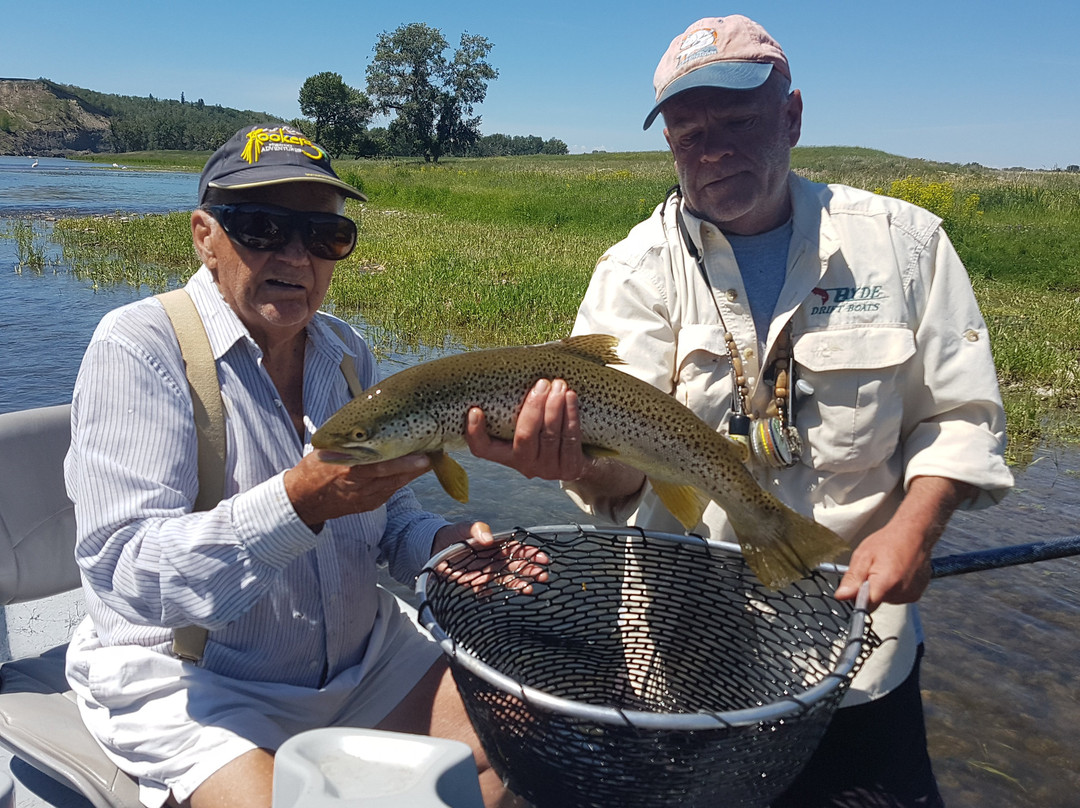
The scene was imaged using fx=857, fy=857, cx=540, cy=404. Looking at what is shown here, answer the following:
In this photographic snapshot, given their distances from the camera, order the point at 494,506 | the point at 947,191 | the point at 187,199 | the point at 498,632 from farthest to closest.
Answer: the point at 187,199
the point at 947,191
the point at 494,506
the point at 498,632

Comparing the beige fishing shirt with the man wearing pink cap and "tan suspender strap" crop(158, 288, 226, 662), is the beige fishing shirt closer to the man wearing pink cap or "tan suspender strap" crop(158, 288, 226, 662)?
the man wearing pink cap

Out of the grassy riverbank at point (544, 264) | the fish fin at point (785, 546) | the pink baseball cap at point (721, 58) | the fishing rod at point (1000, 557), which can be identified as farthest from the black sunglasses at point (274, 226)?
the grassy riverbank at point (544, 264)

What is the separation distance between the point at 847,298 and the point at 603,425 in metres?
1.06

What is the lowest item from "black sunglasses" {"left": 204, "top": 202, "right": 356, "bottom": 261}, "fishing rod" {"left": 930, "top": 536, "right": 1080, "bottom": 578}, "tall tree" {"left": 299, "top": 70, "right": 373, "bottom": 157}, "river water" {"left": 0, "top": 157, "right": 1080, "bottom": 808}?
"river water" {"left": 0, "top": 157, "right": 1080, "bottom": 808}

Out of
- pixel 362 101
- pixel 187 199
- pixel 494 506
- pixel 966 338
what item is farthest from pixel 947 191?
pixel 362 101

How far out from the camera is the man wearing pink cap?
2.90 meters

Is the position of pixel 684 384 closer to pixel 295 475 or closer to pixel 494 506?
pixel 295 475

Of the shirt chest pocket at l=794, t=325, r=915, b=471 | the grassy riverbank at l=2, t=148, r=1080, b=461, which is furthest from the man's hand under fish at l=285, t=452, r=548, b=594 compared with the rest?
the grassy riverbank at l=2, t=148, r=1080, b=461

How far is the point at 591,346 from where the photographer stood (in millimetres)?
2729

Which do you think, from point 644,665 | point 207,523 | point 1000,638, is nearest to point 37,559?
point 207,523

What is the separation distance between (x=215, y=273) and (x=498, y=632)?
153cm

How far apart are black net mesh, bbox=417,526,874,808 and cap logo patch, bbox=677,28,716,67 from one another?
1.63 meters

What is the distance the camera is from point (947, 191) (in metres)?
26.1

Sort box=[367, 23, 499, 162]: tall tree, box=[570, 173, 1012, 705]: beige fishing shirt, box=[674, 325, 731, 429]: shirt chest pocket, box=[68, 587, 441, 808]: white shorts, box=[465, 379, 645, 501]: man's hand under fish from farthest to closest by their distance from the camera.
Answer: box=[367, 23, 499, 162]: tall tree, box=[674, 325, 731, 429]: shirt chest pocket, box=[570, 173, 1012, 705]: beige fishing shirt, box=[465, 379, 645, 501]: man's hand under fish, box=[68, 587, 441, 808]: white shorts
